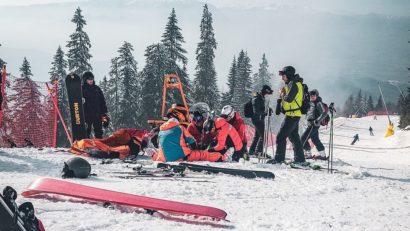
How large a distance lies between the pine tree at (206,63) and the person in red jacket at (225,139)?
28834 mm

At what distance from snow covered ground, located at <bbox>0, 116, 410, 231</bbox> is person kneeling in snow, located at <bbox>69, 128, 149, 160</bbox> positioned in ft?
2.06

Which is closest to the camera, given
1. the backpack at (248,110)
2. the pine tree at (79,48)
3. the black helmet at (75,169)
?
the black helmet at (75,169)

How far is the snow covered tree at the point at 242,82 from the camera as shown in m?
47.4

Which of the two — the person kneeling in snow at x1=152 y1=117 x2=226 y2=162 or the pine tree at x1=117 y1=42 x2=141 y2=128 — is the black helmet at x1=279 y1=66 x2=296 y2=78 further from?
the pine tree at x1=117 y1=42 x2=141 y2=128

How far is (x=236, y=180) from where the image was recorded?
623 centimetres

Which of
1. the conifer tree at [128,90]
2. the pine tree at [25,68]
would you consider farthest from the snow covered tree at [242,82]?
the pine tree at [25,68]

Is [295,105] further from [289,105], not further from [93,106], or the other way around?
[93,106]

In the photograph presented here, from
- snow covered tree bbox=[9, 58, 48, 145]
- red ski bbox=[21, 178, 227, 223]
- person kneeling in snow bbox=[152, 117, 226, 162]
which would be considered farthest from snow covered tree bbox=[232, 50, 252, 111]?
red ski bbox=[21, 178, 227, 223]

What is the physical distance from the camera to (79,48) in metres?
30.9

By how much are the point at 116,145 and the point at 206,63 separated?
30.0 m

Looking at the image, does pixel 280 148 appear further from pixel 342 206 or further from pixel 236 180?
pixel 342 206

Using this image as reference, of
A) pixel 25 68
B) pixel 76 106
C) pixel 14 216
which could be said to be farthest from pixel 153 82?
pixel 14 216

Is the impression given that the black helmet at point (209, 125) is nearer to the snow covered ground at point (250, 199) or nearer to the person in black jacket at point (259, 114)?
the snow covered ground at point (250, 199)

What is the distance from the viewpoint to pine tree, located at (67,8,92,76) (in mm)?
30812
